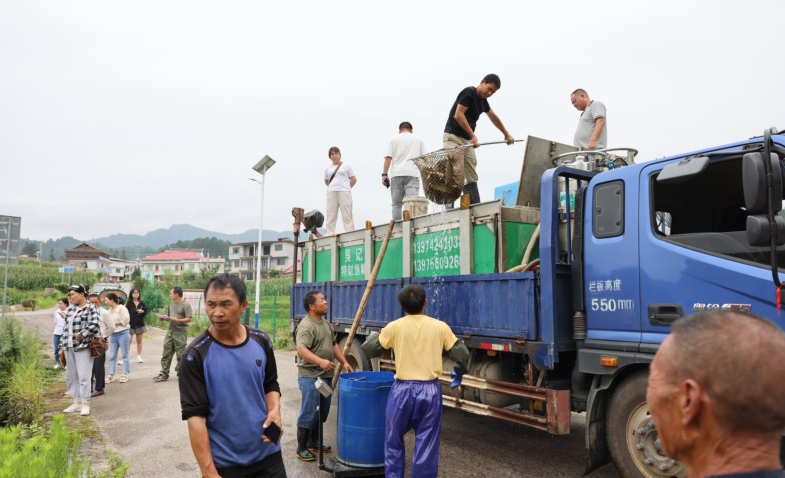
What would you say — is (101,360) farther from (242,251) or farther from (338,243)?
(242,251)

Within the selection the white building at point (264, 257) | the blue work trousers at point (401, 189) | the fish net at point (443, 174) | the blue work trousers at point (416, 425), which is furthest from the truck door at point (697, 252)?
the white building at point (264, 257)

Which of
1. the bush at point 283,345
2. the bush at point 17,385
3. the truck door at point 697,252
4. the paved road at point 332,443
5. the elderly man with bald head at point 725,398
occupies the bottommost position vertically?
the bush at point 283,345

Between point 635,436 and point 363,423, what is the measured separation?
7.26ft

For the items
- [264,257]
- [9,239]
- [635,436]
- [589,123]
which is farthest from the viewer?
[264,257]

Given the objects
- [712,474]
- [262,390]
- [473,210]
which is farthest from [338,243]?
[712,474]

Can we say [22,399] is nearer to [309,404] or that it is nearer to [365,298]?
[309,404]

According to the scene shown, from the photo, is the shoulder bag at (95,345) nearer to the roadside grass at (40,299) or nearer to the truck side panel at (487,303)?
the truck side panel at (487,303)

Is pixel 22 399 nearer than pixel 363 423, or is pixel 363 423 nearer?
pixel 363 423

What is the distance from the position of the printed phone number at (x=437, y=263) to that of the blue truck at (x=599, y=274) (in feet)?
0.04

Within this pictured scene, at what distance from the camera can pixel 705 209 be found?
14.8 ft

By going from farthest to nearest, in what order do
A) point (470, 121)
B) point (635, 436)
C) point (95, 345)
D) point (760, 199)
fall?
point (95, 345) → point (470, 121) → point (635, 436) → point (760, 199)

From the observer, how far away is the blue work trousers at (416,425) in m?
4.29

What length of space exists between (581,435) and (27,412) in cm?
679

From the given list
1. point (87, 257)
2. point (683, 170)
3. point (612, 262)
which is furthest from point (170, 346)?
point (87, 257)
